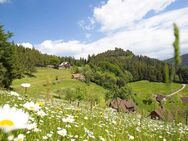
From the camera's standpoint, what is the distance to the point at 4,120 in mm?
1491

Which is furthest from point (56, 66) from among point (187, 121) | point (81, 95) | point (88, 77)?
point (187, 121)

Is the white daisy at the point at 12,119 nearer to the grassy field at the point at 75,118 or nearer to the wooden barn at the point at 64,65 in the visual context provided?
the grassy field at the point at 75,118

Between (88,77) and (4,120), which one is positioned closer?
(4,120)

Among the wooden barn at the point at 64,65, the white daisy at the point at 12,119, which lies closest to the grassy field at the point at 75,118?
the white daisy at the point at 12,119

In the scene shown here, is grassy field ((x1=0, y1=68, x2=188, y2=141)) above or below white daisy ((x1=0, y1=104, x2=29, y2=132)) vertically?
below

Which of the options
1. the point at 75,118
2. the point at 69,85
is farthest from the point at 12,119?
the point at 69,85

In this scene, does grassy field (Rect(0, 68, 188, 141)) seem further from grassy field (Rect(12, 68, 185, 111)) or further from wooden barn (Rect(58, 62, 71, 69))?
wooden barn (Rect(58, 62, 71, 69))

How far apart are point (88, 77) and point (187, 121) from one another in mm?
133025

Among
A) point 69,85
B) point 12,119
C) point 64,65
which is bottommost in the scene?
point 69,85

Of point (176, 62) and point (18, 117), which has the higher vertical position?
point (176, 62)

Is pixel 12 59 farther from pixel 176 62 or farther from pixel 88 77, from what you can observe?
pixel 88 77

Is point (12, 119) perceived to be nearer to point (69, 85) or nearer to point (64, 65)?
point (69, 85)

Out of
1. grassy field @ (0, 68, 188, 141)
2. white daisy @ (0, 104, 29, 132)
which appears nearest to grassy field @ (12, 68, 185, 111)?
grassy field @ (0, 68, 188, 141)

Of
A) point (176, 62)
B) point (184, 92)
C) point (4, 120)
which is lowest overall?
point (184, 92)
